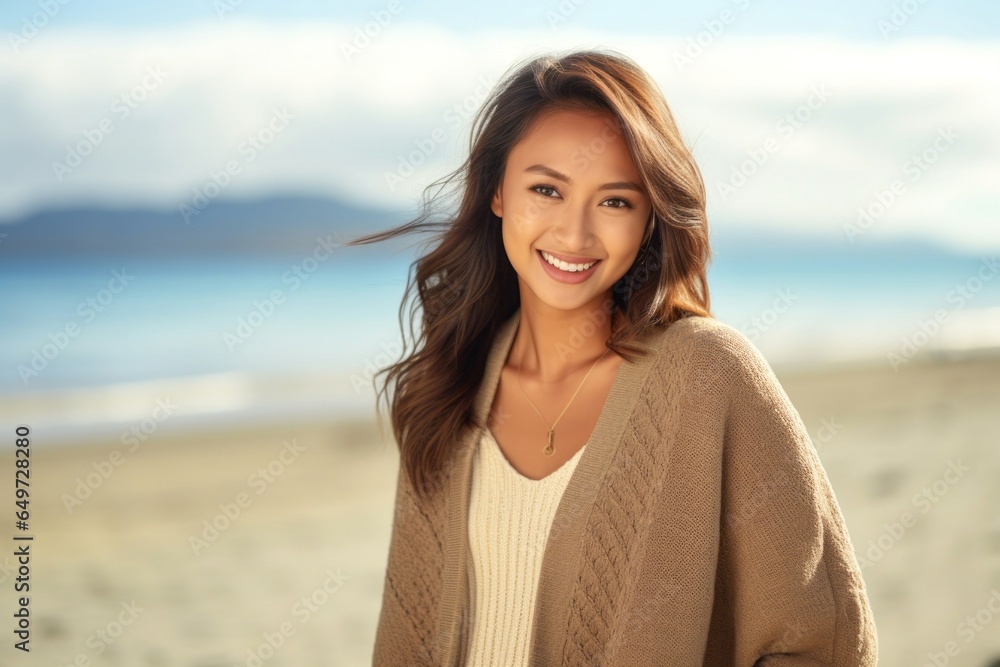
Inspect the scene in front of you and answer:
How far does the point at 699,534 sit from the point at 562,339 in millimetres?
712

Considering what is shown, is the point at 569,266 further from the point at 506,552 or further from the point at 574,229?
the point at 506,552

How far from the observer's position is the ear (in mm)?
2695

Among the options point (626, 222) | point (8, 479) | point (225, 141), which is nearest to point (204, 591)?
point (8, 479)

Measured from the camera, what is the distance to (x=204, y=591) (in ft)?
17.1

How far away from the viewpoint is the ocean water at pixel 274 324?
917 cm

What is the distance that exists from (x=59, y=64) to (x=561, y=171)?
1987 cm

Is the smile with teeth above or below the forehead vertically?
below

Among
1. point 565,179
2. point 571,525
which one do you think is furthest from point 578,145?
point 571,525

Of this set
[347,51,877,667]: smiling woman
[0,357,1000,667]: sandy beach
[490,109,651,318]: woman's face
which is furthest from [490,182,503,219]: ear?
[0,357,1000,667]: sandy beach

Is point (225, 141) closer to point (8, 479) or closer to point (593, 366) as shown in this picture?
point (8, 479)

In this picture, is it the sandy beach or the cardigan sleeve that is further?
the sandy beach

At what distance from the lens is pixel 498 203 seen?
107 inches

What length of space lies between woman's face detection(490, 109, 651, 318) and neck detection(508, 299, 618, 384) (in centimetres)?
13

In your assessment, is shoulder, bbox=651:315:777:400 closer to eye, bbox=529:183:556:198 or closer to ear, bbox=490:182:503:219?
eye, bbox=529:183:556:198
